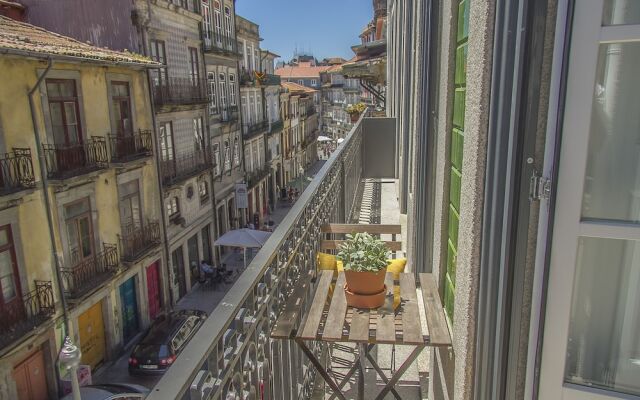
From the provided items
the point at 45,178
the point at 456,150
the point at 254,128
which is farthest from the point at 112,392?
the point at 254,128

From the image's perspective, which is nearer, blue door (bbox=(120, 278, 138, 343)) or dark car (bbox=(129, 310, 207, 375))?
dark car (bbox=(129, 310, 207, 375))

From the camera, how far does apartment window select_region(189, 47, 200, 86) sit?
66.8ft

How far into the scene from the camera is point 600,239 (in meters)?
1.74

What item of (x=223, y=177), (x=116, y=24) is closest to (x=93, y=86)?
(x=116, y=24)

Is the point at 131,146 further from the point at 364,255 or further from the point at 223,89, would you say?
the point at 364,255

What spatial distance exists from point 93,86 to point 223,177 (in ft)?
35.7

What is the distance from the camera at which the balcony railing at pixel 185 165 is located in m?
18.0

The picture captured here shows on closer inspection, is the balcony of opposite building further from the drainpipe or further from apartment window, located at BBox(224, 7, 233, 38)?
apartment window, located at BBox(224, 7, 233, 38)

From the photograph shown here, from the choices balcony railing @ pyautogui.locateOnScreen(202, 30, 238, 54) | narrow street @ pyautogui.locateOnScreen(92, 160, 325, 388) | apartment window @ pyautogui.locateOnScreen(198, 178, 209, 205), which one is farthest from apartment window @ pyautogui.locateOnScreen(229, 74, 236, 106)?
narrow street @ pyautogui.locateOnScreen(92, 160, 325, 388)

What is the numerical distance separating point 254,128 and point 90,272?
698 inches

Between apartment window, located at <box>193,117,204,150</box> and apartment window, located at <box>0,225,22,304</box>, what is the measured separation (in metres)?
10.6

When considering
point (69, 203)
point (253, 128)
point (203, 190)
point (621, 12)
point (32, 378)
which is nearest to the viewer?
point (621, 12)

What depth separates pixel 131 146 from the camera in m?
15.5

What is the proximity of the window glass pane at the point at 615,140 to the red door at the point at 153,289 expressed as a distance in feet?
54.6
